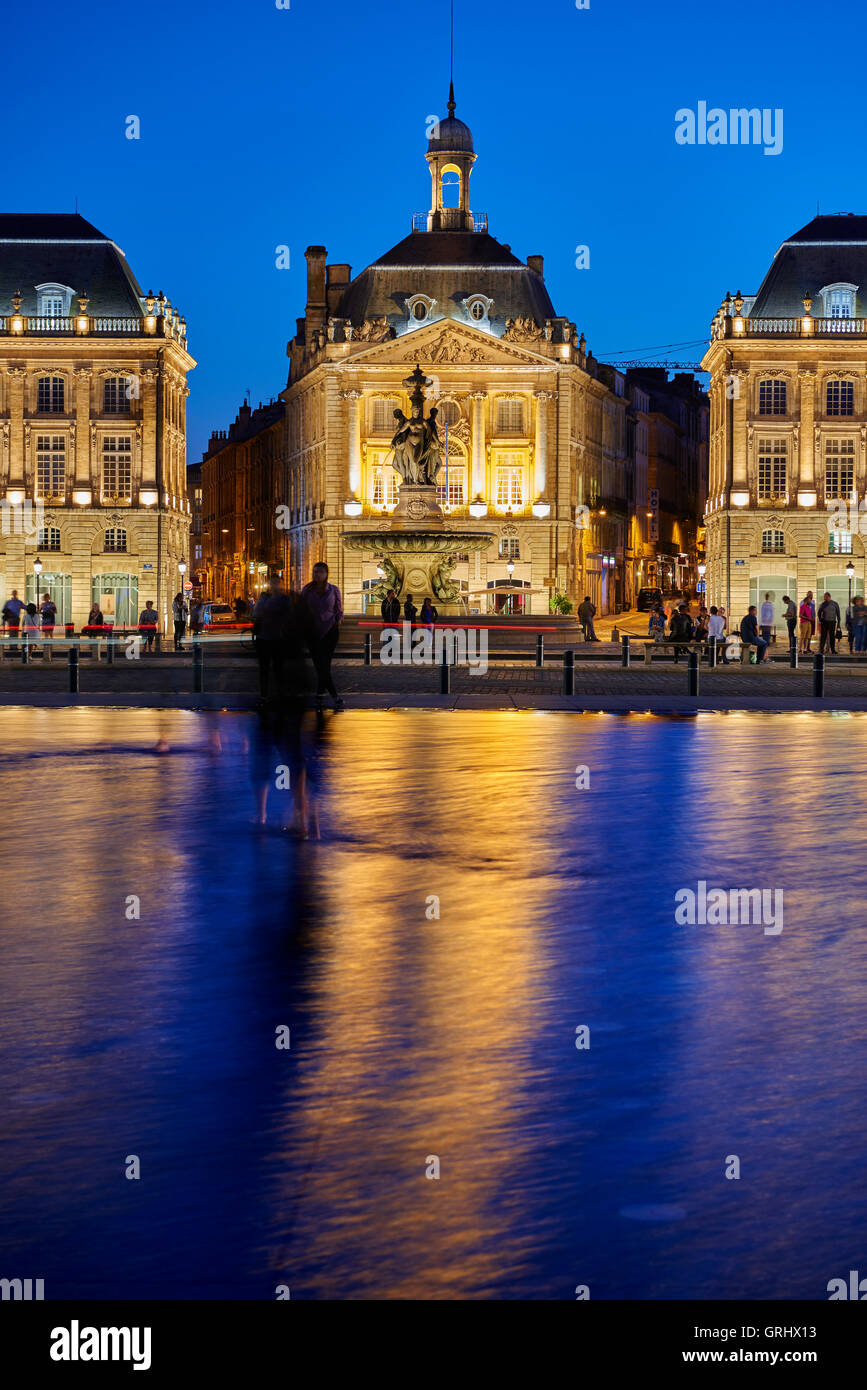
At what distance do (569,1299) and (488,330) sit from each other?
3800 inches

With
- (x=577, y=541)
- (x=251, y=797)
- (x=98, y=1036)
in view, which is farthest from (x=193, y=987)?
(x=577, y=541)

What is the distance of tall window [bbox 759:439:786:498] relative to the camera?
90.9m

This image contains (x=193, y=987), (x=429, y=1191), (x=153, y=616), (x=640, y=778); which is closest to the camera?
(x=429, y=1191)

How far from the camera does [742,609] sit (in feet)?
294

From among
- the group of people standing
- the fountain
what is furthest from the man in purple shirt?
the fountain

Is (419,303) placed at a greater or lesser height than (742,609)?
greater

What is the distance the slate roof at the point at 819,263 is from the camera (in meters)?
89.7

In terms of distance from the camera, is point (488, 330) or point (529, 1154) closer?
point (529, 1154)

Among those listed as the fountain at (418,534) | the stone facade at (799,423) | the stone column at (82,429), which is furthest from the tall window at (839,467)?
the fountain at (418,534)

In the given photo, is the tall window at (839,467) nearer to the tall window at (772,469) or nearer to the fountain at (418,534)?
the tall window at (772,469)

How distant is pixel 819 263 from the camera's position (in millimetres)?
90000

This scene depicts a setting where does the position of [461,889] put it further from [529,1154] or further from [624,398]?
[624,398]

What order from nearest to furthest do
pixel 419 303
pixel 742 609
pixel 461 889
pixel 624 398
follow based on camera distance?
pixel 461 889
pixel 742 609
pixel 419 303
pixel 624 398

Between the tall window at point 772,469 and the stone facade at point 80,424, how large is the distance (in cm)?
2889
